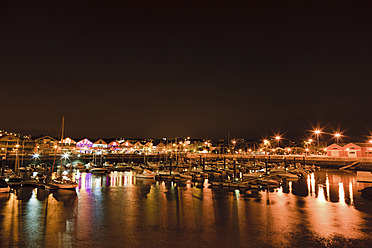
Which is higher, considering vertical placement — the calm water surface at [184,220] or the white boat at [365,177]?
the white boat at [365,177]

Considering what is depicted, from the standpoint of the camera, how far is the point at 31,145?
375 ft

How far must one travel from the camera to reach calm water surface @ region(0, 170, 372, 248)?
15.3m

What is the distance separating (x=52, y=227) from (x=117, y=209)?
6.47 metres

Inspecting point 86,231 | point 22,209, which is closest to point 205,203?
point 86,231

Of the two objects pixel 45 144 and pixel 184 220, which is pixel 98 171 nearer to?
pixel 184 220

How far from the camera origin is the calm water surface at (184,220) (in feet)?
50.3

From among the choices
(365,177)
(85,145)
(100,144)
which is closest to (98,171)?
(365,177)

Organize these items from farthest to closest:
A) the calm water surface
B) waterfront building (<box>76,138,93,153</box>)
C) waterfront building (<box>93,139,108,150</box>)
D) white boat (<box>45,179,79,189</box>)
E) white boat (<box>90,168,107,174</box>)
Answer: waterfront building (<box>93,139,108,150</box>), waterfront building (<box>76,138,93,153</box>), white boat (<box>90,168,107,174</box>), white boat (<box>45,179,79,189</box>), the calm water surface

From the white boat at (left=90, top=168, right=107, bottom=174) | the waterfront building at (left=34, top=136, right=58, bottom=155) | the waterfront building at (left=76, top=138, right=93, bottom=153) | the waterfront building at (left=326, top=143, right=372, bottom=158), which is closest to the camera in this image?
the white boat at (left=90, top=168, right=107, bottom=174)

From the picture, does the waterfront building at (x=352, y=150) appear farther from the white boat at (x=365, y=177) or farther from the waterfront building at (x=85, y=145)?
the waterfront building at (x=85, y=145)

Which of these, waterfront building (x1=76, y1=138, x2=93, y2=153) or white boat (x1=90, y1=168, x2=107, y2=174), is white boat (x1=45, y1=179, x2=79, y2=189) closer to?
white boat (x1=90, y1=168, x2=107, y2=174)

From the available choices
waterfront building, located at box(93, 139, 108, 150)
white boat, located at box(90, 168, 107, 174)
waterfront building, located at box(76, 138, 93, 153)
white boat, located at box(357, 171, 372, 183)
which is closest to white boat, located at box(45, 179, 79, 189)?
white boat, located at box(90, 168, 107, 174)

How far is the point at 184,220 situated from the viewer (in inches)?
776

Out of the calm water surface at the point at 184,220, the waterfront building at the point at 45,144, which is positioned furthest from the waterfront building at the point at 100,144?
the calm water surface at the point at 184,220
